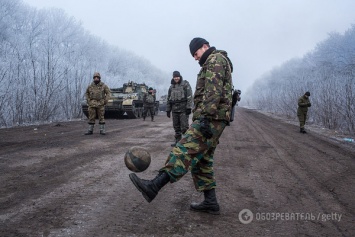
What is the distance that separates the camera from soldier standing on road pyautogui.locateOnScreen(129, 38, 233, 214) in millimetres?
2885

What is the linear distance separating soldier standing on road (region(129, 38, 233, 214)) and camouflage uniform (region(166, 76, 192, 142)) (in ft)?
13.1

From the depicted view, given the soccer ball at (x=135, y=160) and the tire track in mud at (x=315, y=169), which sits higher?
the soccer ball at (x=135, y=160)

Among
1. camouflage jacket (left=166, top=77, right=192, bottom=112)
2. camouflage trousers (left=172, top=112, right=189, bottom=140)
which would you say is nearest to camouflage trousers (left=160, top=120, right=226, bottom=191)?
camouflage trousers (left=172, top=112, right=189, bottom=140)

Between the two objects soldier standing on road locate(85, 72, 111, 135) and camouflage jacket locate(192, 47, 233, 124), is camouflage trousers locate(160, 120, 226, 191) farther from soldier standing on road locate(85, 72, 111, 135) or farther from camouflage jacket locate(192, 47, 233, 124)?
soldier standing on road locate(85, 72, 111, 135)

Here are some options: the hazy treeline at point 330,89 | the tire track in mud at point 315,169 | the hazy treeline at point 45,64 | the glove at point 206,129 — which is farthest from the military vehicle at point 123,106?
the glove at point 206,129

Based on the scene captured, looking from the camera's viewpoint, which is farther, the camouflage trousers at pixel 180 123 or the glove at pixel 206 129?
the camouflage trousers at pixel 180 123

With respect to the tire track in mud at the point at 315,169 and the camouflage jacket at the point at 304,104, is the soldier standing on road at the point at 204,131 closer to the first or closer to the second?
the tire track in mud at the point at 315,169

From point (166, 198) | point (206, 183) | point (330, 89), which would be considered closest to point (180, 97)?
point (166, 198)

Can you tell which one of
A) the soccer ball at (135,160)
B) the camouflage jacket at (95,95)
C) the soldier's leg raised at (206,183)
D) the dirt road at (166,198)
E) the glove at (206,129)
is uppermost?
the camouflage jacket at (95,95)

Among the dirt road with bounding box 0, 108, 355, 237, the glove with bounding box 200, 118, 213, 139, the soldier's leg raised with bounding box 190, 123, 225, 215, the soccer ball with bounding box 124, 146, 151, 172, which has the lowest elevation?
the dirt road with bounding box 0, 108, 355, 237

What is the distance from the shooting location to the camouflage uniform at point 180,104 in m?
7.36

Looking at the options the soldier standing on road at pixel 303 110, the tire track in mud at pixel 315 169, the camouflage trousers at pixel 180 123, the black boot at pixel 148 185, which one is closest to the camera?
the black boot at pixel 148 185

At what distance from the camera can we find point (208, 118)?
2.97m

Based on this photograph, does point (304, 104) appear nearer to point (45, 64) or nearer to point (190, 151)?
point (190, 151)
